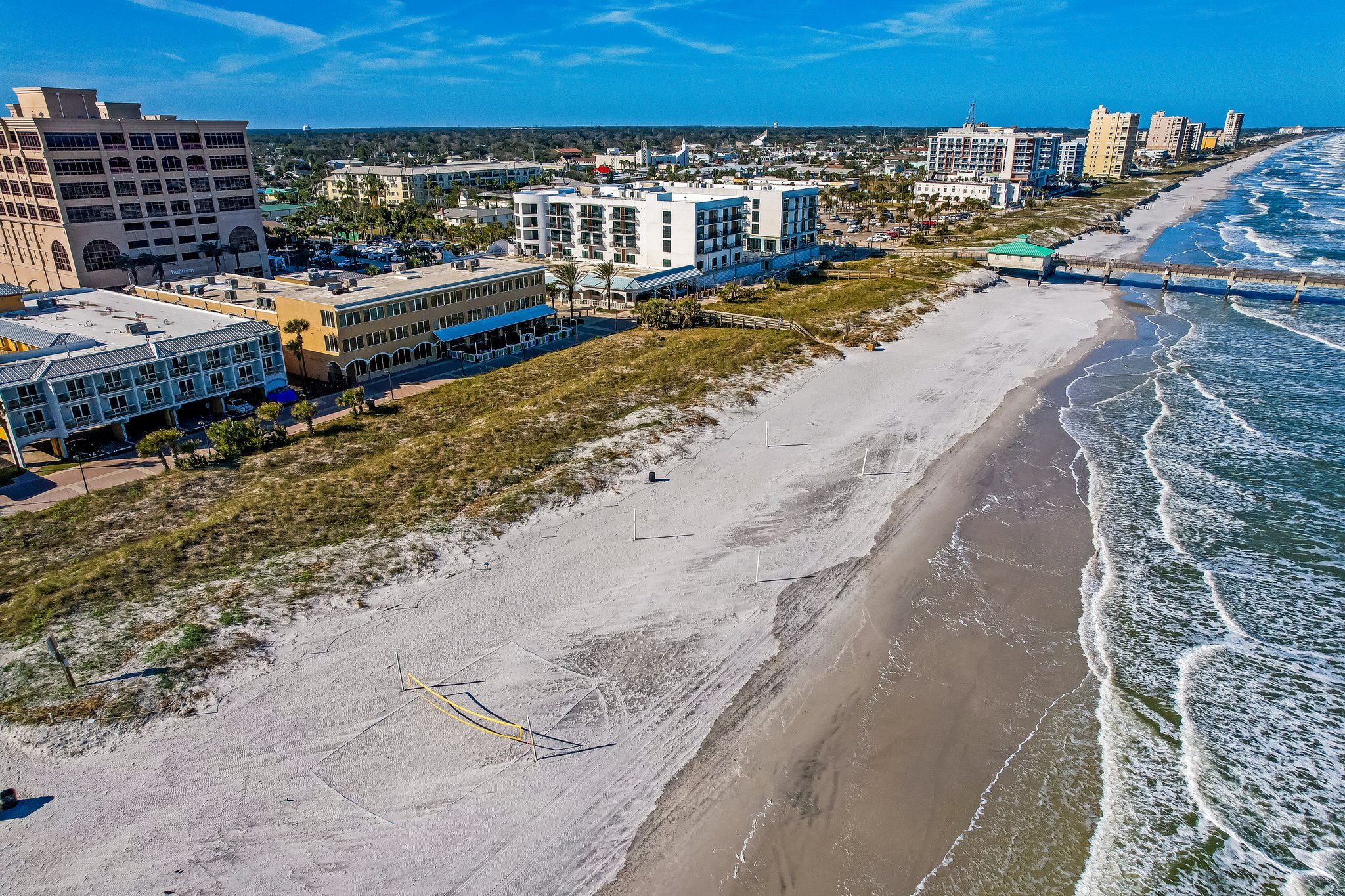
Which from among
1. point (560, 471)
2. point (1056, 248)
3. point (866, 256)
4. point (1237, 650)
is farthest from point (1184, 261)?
point (560, 471)

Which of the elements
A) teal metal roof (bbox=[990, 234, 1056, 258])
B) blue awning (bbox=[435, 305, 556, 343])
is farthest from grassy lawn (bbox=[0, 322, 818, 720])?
teal metal roof (bbox=[990, 234, 1056, 258])

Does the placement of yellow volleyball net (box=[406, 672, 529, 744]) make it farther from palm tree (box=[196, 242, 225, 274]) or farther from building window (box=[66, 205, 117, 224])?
palm tree (box=[196, 242, 225, 274])

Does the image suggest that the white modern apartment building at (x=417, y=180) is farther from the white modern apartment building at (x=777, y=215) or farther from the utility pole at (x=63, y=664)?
the utility pole at (x=63, y=664)

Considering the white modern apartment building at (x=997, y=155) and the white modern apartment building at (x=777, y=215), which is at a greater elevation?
the white modern apartment building at (x=997, y=155)

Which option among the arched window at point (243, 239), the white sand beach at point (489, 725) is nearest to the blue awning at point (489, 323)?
the white sand beach at point (489, 725)

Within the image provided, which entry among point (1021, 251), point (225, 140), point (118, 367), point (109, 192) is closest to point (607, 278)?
point (118, 367)

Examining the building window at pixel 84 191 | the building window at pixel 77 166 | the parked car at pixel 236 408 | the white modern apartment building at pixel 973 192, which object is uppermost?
the building window at pixel 77 166

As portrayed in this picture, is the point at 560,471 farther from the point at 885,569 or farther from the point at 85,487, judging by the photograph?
the point at 85,487

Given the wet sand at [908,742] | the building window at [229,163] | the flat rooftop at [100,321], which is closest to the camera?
the wet sand at [908,742]
